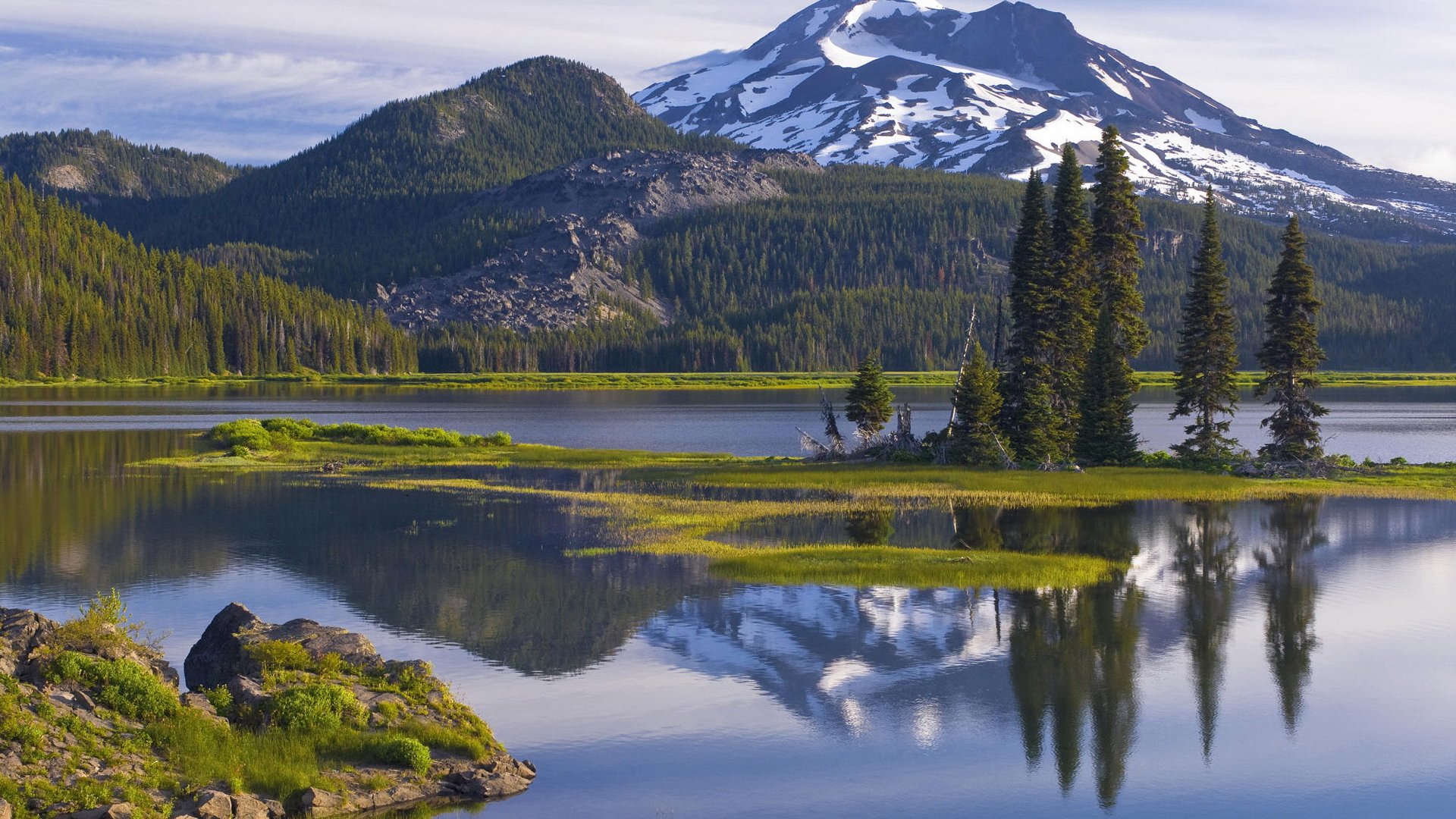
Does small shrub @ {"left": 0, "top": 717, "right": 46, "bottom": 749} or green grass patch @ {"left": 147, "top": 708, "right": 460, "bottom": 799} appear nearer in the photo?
small shrub @ {"left": 0, "top": 717, "right": 46, "bottom": 749}

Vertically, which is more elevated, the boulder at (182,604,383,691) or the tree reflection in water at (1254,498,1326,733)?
the boulder at (182,604,383,691)

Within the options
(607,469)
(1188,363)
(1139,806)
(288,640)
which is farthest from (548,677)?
(1188,363)

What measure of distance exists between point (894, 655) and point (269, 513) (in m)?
32.7

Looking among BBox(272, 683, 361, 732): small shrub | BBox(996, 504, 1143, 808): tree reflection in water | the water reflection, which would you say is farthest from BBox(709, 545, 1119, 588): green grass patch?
BBox(272, 683, 361, 732): small shrub

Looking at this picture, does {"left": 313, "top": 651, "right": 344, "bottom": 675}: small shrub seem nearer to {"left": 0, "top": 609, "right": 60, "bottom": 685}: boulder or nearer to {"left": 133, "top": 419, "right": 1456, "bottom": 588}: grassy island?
{"left": 0, "top": 609, "right": 60, "bottom": 685}: boulder

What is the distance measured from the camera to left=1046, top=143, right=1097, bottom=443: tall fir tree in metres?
74.9

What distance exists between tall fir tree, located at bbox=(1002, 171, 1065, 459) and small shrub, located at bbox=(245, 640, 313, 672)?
A: 174ft

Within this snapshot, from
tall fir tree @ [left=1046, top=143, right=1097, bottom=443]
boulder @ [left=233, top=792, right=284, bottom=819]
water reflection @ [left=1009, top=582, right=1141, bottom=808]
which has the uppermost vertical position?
tall fir tree @ [left=1046, top=143, right=1097, bottom=443]

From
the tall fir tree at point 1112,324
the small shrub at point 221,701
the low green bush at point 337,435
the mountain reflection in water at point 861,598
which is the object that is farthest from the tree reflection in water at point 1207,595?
the low green bush at point 337,435

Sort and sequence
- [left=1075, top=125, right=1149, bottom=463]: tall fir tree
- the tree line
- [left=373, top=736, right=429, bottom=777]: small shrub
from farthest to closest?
[left=1075, top=125, right=1149, bottom=463]: tall fir tree, the tree line, [left=373, top=736, right=429, bottom=777]: small shrub

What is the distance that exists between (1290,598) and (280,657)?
27625 mm

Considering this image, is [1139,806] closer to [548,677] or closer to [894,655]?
[894,655]

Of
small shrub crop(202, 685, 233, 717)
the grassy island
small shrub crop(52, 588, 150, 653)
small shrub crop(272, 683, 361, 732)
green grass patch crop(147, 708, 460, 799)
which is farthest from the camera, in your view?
the grassy island

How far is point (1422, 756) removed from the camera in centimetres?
2344
